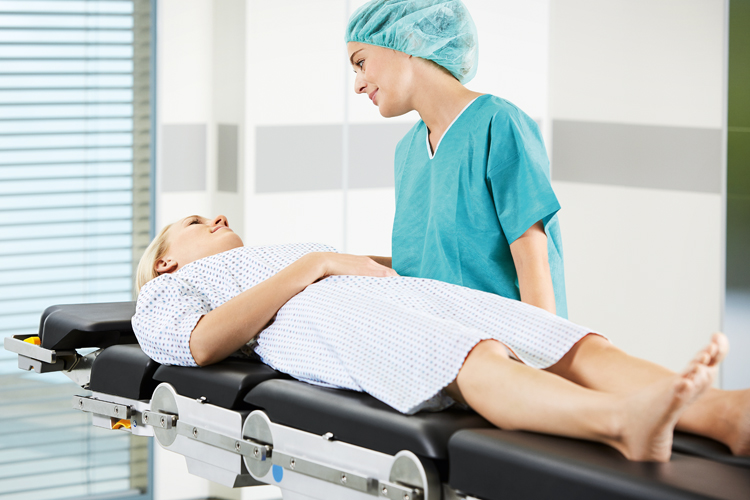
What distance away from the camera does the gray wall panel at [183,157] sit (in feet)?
10.3

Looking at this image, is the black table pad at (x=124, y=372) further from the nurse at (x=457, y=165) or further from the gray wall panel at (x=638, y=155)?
the gray wall panel at (x=638, y=155)

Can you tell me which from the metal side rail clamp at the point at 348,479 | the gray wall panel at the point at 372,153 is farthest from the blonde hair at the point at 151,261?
the gray wall panel at the point at 372,153

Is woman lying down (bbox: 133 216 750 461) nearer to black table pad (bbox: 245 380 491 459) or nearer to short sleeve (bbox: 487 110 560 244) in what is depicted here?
black table pad (bbox: 245 380 491 459)

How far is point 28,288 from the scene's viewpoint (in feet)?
9.83

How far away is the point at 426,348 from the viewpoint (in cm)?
128

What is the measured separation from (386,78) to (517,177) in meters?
0.40

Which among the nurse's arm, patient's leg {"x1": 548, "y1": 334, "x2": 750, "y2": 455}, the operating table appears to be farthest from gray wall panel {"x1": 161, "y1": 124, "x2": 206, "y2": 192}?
patient's leg {"x1": 548, "y1": 334, "x2": 750, "y2": 455}

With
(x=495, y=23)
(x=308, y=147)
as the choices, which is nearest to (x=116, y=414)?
(x=308, y=147)

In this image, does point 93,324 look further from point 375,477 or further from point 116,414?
point 375,477

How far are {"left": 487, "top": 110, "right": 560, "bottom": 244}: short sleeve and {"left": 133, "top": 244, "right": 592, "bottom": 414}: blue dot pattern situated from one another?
0.24 meters

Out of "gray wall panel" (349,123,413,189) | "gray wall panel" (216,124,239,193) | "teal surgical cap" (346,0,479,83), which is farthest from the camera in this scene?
"gray wall panel" (349,123,413,189)

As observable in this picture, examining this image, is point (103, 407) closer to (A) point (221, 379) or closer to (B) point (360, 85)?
(A) point (221, 379)

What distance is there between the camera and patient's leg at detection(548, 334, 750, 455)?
1.15 meters

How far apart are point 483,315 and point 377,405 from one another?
0.27 metres
